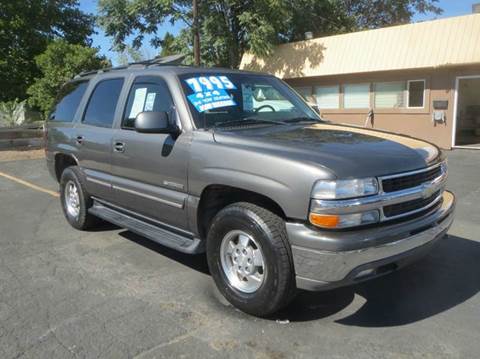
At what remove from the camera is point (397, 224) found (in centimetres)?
329

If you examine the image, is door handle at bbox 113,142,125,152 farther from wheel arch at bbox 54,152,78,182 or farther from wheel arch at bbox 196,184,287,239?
wheel arch at bbox 54,152,78,182

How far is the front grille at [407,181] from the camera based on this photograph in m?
3.22

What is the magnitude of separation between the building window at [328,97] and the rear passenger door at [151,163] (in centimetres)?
1456

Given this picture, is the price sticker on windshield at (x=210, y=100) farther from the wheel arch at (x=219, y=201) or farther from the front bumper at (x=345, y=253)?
the front bumper at (x=345, y=253)

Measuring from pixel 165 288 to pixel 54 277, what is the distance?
3.72 ft

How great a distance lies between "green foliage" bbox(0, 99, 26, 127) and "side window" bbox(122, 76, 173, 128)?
19.9 m

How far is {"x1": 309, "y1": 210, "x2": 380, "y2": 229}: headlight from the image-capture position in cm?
304

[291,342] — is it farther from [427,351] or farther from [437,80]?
[437,80]

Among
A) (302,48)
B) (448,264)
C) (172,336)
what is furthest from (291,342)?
(302,48)

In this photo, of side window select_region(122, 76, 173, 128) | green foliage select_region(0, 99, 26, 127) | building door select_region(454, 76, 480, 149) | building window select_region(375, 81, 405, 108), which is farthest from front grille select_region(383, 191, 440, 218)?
green foliage select_region(0, 99, 26, 127)

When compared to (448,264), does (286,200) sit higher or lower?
higher

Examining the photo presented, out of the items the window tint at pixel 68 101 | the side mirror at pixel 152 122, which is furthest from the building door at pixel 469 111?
the side mirror at pixel 152 122

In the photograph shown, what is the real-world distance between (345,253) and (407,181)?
0.77 metres

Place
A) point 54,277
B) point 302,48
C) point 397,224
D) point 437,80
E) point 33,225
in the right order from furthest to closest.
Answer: point 302,48 → point 437,80 → point 33,225 → point 54,277 → point 397,224
